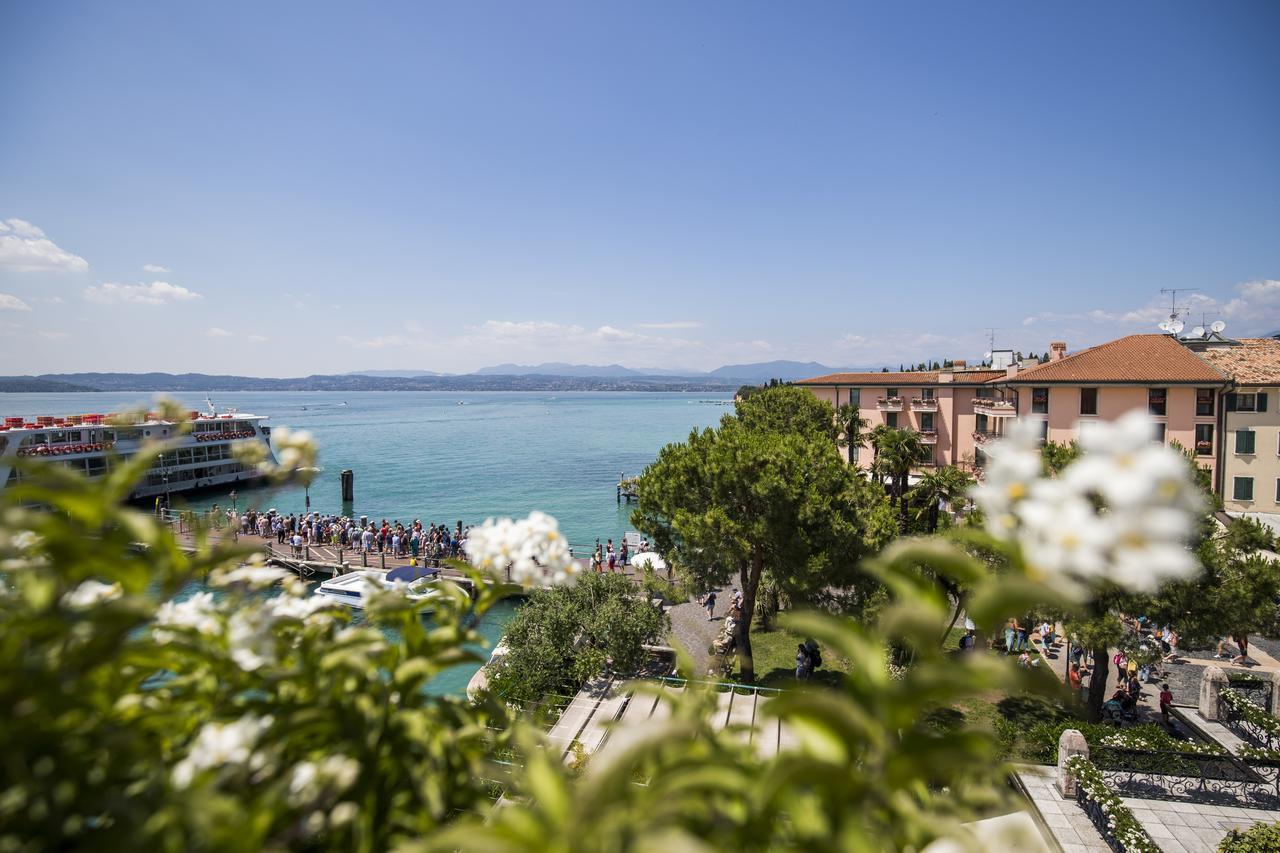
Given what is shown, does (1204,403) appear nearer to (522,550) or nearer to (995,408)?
(995,408)

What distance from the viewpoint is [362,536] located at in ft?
105

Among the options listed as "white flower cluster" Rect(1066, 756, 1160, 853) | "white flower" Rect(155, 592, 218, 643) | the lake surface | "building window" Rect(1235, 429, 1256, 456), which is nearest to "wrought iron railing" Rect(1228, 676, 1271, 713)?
"white flower cluster" Rect(1066, 756, 1160, 853)

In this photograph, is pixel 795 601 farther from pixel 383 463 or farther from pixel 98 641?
pixel 383 463

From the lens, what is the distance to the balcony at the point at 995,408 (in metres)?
34.1

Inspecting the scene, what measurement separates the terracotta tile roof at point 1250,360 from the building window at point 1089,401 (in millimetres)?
4639

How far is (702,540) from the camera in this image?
16.6 m

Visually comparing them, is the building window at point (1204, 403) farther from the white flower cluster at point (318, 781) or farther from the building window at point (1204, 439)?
the white flower cluster at point (318, 781)

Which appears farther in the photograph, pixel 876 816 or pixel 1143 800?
pixel 1143 800

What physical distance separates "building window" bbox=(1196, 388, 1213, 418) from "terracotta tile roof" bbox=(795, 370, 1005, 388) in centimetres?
1408

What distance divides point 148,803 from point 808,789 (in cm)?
156

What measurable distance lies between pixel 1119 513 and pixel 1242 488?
3458 cm

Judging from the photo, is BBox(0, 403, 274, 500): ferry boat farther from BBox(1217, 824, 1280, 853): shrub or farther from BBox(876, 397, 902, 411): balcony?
BBox(876, 397, 902, 411): balcony

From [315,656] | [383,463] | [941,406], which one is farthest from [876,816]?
[383,463]

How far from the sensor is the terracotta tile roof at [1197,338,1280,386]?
26.4m
